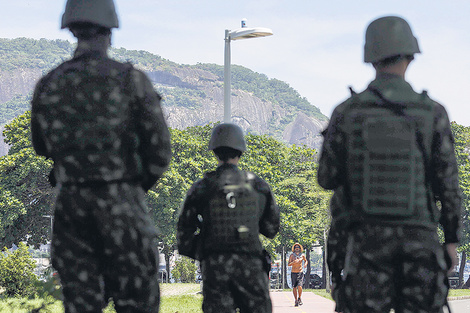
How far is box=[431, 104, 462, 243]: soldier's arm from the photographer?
13.2 feet

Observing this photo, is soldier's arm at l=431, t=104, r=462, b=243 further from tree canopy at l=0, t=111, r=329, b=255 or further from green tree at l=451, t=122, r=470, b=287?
green tree at l=451, t=122, r=470, b=287

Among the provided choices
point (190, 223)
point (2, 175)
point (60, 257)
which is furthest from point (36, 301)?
point (2, 175)

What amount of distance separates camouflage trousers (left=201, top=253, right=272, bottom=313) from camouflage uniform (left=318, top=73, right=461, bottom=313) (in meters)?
2.02

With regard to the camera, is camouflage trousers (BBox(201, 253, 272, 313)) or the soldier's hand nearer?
the soldier's hand

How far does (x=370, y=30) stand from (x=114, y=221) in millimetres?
1717

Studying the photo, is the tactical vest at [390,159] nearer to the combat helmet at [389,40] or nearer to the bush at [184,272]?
the combat helmet at [389,40]

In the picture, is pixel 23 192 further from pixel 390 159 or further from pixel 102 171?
pixel 390 159

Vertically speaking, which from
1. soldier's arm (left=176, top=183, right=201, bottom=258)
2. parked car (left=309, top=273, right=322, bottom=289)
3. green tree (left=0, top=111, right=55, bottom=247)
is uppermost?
green tree (left=0, top=111, right=55, bottom=247)

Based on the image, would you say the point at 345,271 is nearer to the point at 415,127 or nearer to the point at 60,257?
the point at 415,127

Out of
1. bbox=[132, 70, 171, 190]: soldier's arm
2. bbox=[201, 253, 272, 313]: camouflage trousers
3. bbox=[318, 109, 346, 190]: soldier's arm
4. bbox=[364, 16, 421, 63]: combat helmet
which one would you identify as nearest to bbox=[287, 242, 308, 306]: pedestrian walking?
bbox=[201, 253, 272, 313]: camouflage trousers

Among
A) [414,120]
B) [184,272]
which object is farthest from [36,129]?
[184,272]

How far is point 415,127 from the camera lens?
403 cm

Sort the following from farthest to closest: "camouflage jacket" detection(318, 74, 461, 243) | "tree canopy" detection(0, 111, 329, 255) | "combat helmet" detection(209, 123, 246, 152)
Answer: "tree canopy" detection(0, 111, 329, 255), "combat helmet" detection(209, 123, 246, 152), "camouflage jacket" detection(318, 74, 461, 243)

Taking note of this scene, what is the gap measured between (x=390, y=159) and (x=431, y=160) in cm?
23
